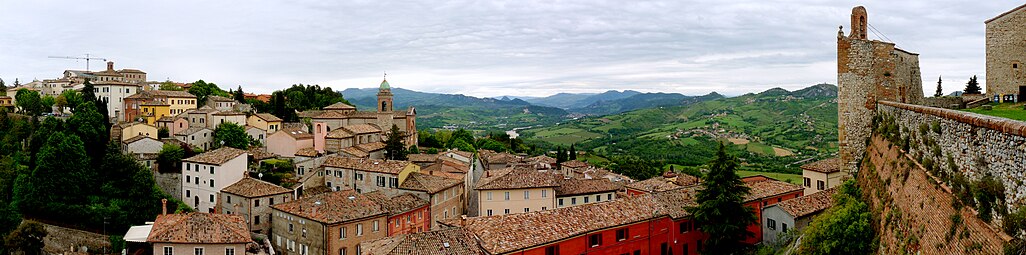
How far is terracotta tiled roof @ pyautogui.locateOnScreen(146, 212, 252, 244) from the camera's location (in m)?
35.2

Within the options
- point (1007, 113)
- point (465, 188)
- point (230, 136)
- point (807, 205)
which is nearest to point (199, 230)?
point (465, 188)

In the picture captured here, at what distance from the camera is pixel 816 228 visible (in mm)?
16781

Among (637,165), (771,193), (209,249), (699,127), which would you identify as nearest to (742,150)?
(699,127)

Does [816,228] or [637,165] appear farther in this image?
[637,165]

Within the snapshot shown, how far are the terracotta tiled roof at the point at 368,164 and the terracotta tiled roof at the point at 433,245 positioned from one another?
16.4 meters

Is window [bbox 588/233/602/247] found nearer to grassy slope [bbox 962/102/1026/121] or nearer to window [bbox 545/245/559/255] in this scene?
window [bbox 545/245/559/255]

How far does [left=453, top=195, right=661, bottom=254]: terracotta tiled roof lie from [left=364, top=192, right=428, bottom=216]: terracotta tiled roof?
16.6ft

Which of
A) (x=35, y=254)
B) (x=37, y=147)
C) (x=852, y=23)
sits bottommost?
(x=35, y=254)

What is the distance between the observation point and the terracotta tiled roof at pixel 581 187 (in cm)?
4659

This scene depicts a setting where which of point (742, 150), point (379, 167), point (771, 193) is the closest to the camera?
point (771, 193)

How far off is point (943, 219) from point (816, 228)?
6.60m

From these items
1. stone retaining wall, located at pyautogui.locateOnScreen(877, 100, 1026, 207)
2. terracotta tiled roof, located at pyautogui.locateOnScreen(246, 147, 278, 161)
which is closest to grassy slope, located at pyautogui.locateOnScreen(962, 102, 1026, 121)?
stone retaining wall, located at pyautogui.locateOnScreen(877, 100, 1026, 207)

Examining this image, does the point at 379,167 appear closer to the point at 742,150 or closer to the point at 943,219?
the point at 943,219

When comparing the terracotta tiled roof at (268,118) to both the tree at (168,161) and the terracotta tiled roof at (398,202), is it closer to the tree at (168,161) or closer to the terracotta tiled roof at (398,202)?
the tree at (168,161)
